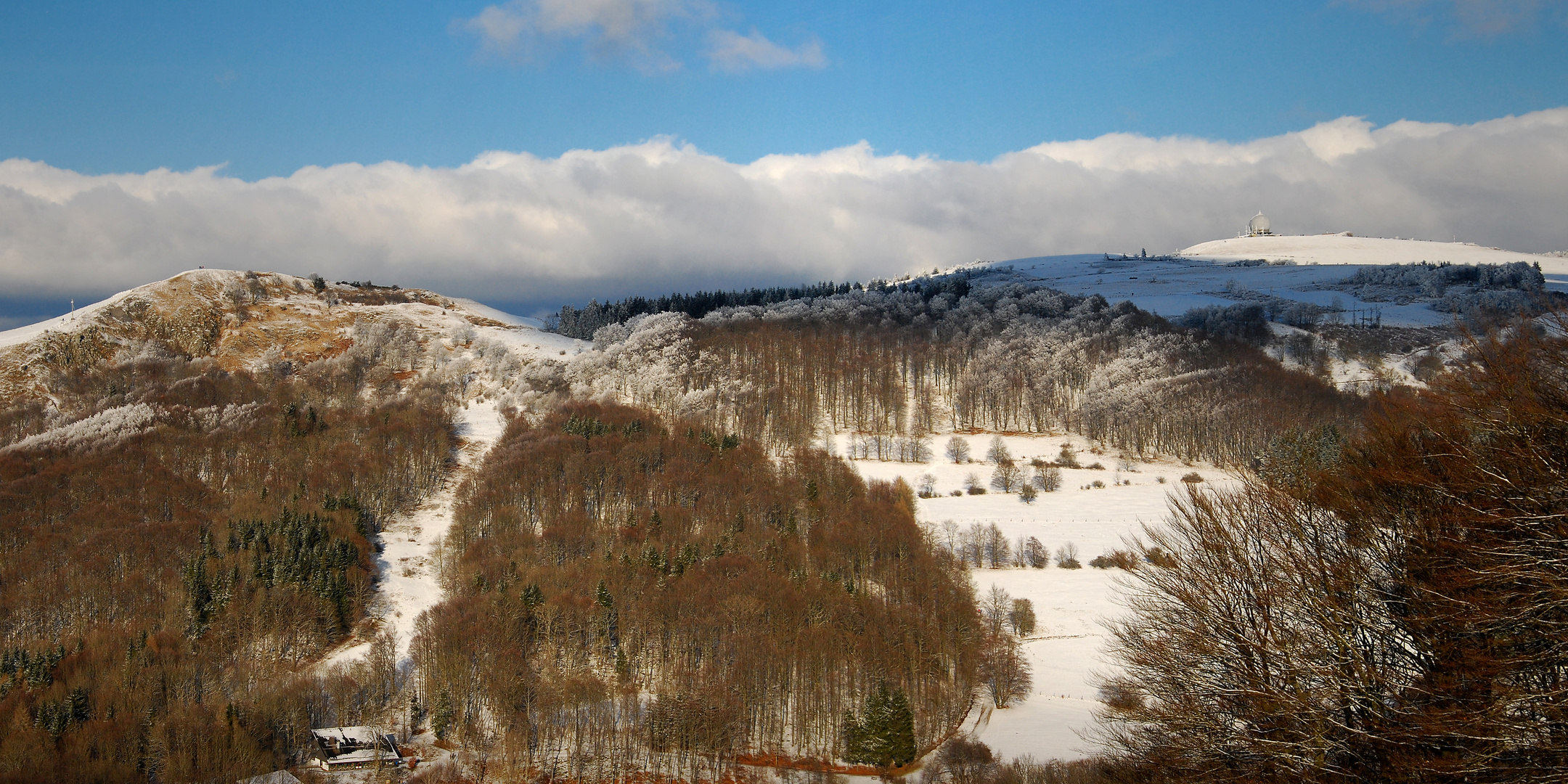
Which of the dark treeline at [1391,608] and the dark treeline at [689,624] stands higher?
the dark treeline at [1391,608]

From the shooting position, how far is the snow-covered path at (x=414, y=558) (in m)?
94.9

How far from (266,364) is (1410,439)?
196424mm

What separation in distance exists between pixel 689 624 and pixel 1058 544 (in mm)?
47129

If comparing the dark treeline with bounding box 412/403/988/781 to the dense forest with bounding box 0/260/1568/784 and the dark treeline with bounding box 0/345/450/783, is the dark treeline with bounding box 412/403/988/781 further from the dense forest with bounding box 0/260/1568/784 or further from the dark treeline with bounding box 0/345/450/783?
the dark treeline with bounding box 0/345/450/783

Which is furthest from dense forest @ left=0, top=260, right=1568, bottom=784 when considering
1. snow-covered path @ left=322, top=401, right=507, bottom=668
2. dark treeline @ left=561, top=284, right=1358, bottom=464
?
snow-covered path @ left=322, top=401, right=507, bottom=668

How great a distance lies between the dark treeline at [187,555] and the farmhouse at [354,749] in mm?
2681

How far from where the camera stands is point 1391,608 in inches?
775

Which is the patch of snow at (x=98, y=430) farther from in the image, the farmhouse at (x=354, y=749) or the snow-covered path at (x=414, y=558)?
the farmhouse at (x=354, y=749)

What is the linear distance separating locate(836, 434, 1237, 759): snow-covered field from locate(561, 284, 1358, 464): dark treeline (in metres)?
7.98

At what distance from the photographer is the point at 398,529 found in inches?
4771

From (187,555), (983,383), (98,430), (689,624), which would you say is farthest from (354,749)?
(983,383)

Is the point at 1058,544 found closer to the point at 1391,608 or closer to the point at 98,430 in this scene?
the point at 1391,608

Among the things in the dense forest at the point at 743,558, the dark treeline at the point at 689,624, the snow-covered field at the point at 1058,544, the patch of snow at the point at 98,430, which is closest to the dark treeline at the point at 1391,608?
the dense forest at the point at 743,558

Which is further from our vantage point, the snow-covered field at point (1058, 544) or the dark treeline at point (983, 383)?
the dark treeline at point (983, 383)
